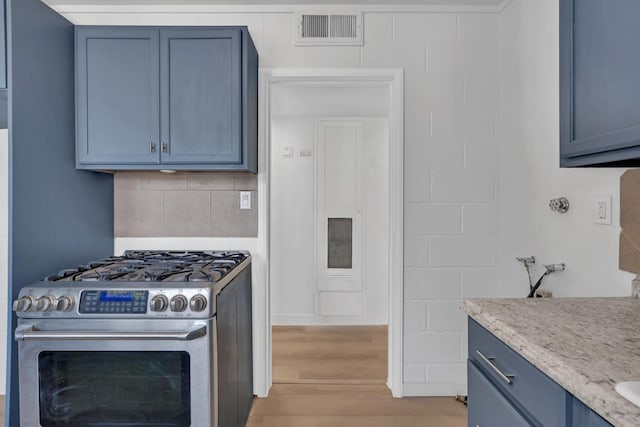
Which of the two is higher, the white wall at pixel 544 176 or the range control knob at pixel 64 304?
the white wall at pixel 544 176

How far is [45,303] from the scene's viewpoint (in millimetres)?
1574

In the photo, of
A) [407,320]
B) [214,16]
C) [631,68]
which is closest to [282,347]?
[407,320]

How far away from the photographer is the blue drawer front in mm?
890

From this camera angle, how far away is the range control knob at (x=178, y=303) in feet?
5.12

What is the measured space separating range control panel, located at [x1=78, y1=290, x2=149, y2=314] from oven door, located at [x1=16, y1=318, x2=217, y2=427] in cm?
5

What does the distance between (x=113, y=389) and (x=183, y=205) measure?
1194 mm

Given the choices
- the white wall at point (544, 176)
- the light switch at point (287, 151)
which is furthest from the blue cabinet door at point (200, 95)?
the light switch at point (287, 151)

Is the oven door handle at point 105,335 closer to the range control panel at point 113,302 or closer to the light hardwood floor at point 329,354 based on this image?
the range control panel at point 113,302

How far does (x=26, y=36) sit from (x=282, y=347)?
2779 mm

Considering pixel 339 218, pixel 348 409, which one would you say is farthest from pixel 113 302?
pixel 339 218

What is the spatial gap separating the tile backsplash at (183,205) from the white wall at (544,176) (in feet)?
5.40

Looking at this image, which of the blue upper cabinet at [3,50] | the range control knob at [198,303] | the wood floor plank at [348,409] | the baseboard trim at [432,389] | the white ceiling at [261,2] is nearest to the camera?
the range control knob at [198,303]

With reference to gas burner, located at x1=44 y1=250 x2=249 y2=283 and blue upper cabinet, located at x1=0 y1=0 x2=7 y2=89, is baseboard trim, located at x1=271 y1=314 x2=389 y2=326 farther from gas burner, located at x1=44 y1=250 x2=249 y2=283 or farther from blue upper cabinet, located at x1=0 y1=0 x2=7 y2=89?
blue upper cabinet, located at x1=0 y1=0 x2=7 y2=89

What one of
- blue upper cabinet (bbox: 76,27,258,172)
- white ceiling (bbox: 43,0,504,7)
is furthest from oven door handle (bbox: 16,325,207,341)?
white ceiling (bbox: 43,0,504,7)
